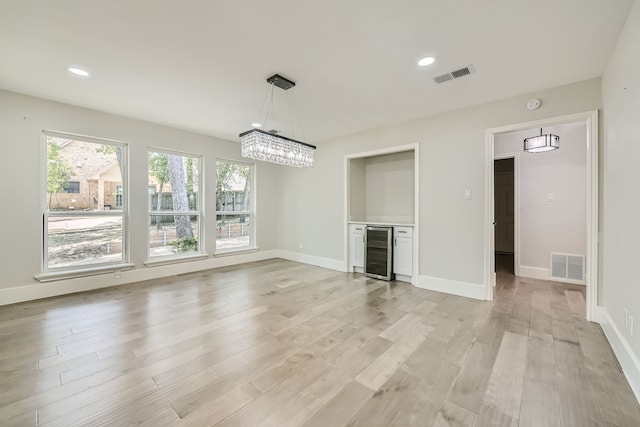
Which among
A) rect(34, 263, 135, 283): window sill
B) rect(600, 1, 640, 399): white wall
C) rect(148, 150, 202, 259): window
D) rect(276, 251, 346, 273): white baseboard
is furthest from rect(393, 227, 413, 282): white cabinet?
rect(34, 263, 135, 283): window sill

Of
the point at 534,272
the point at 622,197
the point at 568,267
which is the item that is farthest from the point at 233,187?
the point at 568,267

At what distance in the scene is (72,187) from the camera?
3.92 meters

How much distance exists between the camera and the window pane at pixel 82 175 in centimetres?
379

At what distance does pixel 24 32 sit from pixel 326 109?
9.86 feet

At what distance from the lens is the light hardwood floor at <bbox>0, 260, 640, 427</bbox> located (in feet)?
5.25

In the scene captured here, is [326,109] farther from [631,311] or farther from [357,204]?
[631,311]

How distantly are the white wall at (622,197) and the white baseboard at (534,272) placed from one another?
198 centimetres

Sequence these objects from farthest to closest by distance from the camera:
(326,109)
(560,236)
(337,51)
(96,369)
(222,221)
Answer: (222,221)
(560,236)
(326,109)
(337,51)
(96,369)

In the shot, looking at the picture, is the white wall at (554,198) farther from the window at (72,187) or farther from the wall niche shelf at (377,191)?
the window at (72,187)

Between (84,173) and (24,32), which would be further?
(84,173)

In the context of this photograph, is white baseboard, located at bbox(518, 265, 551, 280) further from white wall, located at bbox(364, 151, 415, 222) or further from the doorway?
the doorway

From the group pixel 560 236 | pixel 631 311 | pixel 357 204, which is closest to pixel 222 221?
pixel 357 204

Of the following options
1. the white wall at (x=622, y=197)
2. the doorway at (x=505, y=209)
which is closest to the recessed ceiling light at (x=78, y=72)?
the white wall at (x=622, y=197)

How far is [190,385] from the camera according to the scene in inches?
72.7
